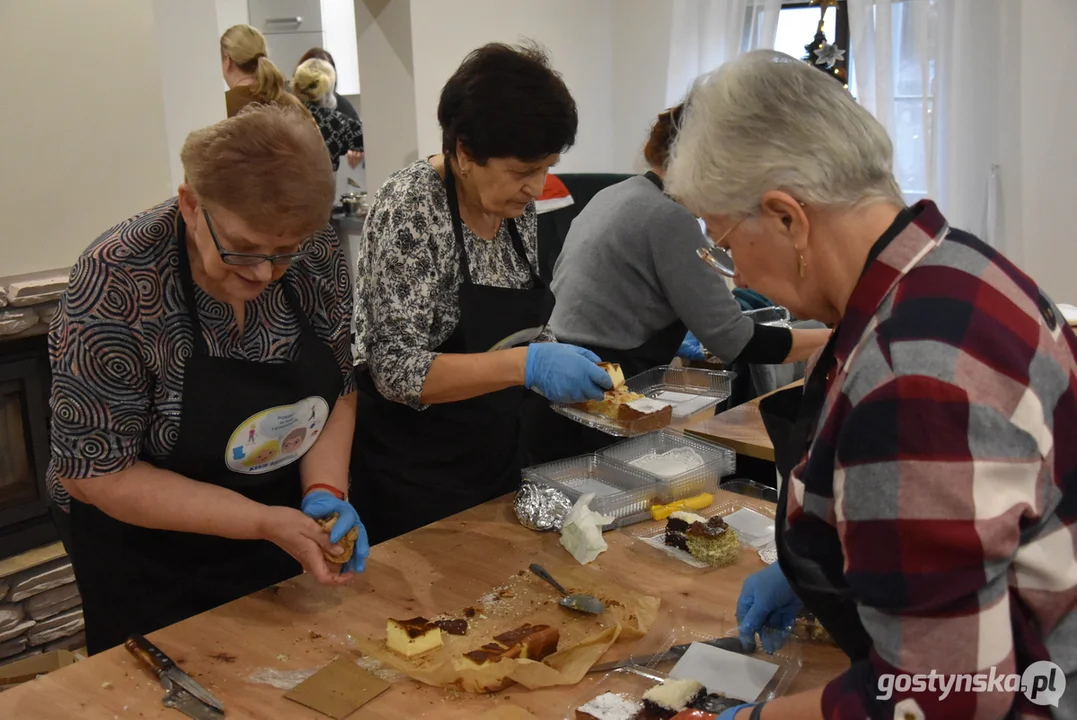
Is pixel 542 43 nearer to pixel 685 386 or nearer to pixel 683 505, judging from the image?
pixel 685 386

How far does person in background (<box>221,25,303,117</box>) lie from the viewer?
15.6ft

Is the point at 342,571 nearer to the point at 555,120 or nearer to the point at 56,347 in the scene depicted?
the point at 56,347

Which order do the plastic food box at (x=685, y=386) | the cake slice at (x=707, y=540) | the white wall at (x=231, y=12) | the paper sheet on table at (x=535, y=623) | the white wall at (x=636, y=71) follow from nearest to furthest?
the paper sheet on table at (x=535, y=623), the cake slice at (x=707, y=540), the plastic food box at (x=685, y=386), the white wall at (x=636, y=71), the white wall at (x=231, y=12)

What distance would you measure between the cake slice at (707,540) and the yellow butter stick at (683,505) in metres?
0.12

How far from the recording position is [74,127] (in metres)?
Result: 3.44

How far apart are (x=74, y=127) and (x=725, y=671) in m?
3.05

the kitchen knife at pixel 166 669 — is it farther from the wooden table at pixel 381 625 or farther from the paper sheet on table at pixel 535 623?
the paper sheet on table at pixel 535 623

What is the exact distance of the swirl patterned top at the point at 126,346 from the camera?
1.74m

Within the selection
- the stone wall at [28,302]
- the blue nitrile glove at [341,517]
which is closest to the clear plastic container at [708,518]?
the blue nitrile glove at [341,517]

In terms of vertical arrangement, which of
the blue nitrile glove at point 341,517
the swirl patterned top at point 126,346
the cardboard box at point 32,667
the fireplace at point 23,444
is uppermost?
the swirl patterned top at point 126,346

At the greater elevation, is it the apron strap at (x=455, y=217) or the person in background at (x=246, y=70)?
the person in background at (x=246, y=70)

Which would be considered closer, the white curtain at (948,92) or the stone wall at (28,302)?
the stone wall at (28,302)

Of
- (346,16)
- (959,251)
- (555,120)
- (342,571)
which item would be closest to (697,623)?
(342,571)

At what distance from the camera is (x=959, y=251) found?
3.71 feet
